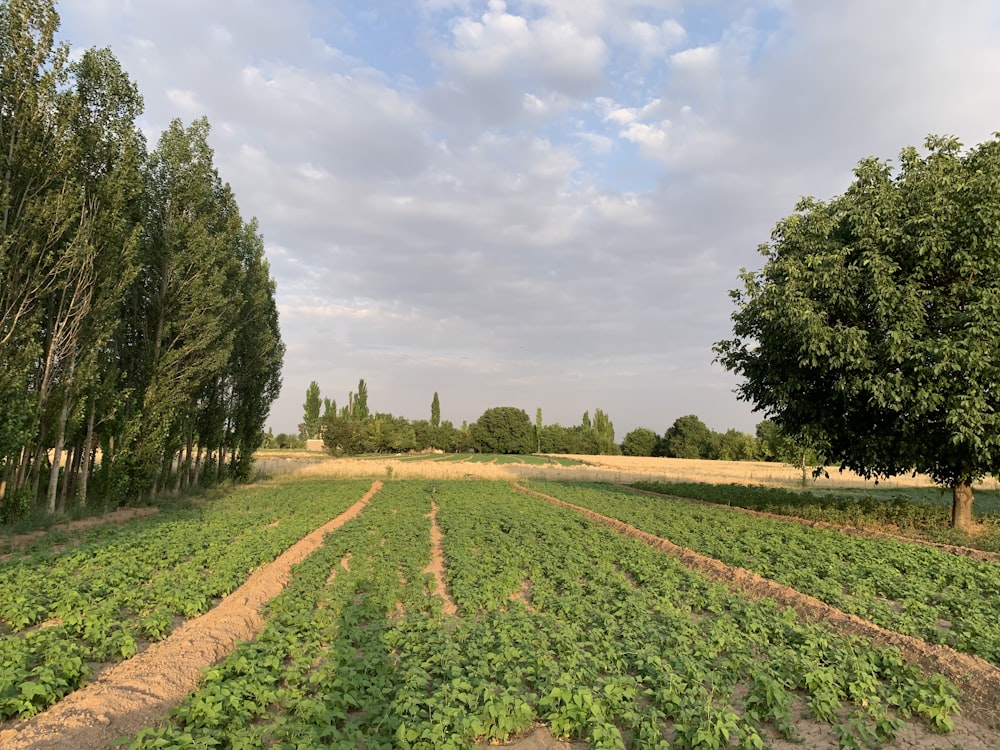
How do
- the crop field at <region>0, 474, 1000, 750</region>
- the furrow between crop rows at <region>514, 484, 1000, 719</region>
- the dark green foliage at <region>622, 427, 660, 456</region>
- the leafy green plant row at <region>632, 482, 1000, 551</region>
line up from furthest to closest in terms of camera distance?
the dark green foliage at <region>622, 427, 660, 456</region>, the leafy green plant row at <region>632, 482, 1000, 551</region>, the furrow between crop rows at <region>514, 484, 1000, 719</region>, the crop field at <region>0, 474, 1000, 750</region>

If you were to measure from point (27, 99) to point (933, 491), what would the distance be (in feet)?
168

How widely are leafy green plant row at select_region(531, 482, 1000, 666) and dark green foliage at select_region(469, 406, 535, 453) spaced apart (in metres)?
85.4

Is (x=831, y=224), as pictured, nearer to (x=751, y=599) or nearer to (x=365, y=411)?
(x=751, y=599)

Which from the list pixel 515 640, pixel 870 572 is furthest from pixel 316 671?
pixel 870 572

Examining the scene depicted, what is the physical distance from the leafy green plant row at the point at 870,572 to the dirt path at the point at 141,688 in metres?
9.47

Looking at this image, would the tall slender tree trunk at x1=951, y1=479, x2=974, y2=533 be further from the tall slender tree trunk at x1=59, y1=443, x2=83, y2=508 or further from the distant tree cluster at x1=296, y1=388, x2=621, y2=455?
the distant tree cluster at x1=296, y1=388, x2=621, y2=455

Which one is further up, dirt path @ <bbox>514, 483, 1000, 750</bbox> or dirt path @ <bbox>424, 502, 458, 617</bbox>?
dirt path @ <bbox>514, 483, 1000, 750</bbox>

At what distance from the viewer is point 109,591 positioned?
378 inches

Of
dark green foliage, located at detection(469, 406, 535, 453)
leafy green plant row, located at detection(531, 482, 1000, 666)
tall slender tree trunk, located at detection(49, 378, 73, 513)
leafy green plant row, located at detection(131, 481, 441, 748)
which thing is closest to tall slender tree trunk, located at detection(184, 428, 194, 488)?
tall slender tree trunk, located at detection(49, 378, 73, 513)

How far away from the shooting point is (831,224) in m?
16.8

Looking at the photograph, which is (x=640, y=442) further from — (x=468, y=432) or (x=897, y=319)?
(x=897, y=319)

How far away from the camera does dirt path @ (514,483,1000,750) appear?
5.27 meters

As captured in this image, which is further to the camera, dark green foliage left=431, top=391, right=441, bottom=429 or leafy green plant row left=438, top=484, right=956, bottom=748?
dark green foliage left=431, top=391, right=441, bottom=429

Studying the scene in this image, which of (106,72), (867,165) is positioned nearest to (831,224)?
(867,165)
